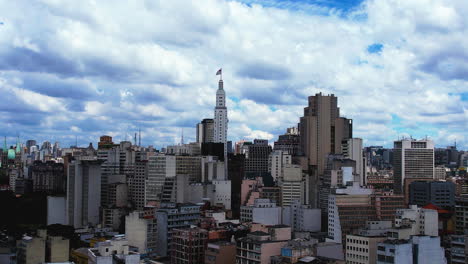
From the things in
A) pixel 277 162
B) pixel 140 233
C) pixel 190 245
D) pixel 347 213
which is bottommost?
pixel 190 245

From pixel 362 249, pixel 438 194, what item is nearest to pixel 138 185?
pixel 438 194

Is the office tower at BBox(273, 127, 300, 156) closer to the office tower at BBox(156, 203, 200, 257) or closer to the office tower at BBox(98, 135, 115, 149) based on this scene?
the office tower at BBox(98, 135, 115, 149)

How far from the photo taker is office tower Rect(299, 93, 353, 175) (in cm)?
11038

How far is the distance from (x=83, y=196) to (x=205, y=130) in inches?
2441

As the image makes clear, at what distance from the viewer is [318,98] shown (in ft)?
366

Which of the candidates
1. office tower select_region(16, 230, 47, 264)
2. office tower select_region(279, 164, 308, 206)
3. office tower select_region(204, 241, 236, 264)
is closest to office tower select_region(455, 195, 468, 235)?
office tower select_region(279, 164, 308, 206)

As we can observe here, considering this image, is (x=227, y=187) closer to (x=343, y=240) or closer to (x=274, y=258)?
(x=343, y=240)

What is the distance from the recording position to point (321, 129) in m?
112

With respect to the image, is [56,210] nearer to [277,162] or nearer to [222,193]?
[222,193]

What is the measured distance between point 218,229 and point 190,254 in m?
4.75

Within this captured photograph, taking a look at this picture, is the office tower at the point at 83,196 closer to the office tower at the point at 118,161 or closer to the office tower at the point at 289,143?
the office tower at the point at 118,161

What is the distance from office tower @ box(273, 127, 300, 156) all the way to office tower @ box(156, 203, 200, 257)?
200ft

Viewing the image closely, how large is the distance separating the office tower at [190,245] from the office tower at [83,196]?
1114 inches

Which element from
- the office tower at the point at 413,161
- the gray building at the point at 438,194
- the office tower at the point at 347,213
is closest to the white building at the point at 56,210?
the office tower at the point at 347,213
